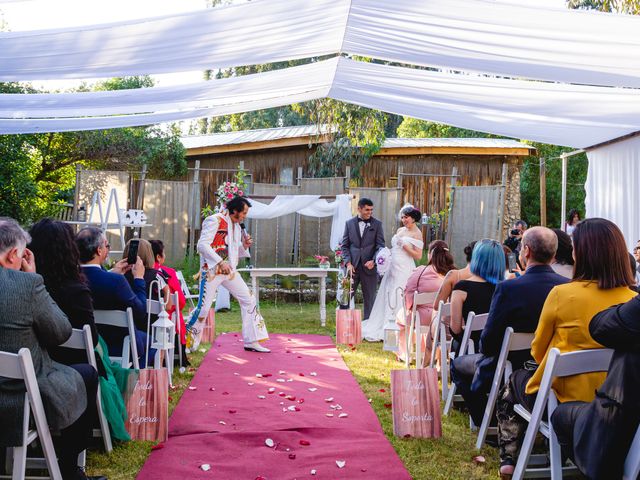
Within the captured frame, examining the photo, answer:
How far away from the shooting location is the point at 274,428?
466 cm

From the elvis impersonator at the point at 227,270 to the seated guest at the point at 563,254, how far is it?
3519 mm

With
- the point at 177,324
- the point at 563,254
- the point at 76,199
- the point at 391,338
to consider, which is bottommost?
the point at 391,338

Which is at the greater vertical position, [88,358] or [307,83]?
[307,83]

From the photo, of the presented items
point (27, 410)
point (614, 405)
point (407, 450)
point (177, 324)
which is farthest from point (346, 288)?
point (614, 405)

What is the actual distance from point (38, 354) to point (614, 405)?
97.3 inches

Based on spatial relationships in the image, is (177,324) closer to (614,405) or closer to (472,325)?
(472,325)

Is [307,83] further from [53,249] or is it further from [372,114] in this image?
[372,114]

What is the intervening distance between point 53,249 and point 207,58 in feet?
8.45

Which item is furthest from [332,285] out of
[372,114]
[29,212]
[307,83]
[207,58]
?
[207,58]

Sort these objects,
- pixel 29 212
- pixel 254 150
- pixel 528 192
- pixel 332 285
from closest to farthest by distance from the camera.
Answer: pixel 29 212, pixel 332 285, pixel 254 150, pixel 528 192

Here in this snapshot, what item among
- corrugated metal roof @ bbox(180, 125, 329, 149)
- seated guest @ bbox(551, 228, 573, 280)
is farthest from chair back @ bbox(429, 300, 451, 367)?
corrugated metal roof @ bbox(180, 125, 329, 149)

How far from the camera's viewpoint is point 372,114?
15.4 m

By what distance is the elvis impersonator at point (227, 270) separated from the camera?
7.19 metres

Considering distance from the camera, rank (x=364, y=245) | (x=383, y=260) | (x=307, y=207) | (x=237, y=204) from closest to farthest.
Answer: (x=237, y=204)
(x=383, y=260)
(x=364, y=245)
(x=307, y=207)
